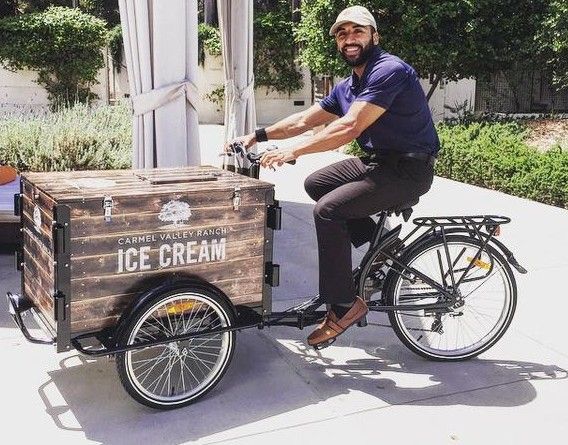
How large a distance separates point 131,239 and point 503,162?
6715mm

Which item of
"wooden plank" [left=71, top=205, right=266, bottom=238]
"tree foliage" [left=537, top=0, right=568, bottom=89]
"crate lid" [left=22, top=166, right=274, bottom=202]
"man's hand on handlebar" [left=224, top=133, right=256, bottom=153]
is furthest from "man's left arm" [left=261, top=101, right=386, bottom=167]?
"tree foliage" [left=537, top=0, right=568, bottom=89]

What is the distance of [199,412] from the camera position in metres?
3.29

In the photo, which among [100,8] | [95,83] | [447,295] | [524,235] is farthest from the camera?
[100,8]

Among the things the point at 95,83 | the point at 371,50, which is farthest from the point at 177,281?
the point at 95,83

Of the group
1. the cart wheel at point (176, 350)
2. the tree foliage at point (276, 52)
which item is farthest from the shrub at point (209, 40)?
the cart wheel at point (176, 350)

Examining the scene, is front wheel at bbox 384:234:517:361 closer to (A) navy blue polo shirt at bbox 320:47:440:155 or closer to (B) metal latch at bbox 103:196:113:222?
(A) navy blue polo shirt at bbox 320:47:440:155

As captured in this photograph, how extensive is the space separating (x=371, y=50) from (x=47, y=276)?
187 centimetres

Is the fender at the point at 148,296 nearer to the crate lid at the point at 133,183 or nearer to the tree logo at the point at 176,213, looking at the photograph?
the tree logo at the point at 176,213

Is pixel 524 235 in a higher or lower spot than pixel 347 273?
lower

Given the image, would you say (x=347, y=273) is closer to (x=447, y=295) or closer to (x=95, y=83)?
(x=447, y=295)

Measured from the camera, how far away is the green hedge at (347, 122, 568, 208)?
8.05 metres

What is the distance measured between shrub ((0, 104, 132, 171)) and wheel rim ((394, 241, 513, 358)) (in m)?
4.03

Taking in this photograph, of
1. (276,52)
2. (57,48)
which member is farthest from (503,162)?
(57,48)

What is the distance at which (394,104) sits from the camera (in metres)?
3.48
